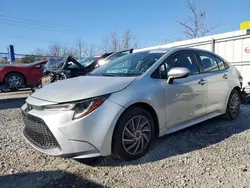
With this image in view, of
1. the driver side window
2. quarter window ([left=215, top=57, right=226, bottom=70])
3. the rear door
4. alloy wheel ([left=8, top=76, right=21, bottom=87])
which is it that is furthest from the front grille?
alloy wheel ([left=8, top=76, right=21, bottom=87])

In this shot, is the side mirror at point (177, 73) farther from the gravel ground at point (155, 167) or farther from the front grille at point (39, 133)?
the front grille at point (39, 133)

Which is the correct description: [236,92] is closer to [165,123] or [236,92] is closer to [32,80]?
[165,123]

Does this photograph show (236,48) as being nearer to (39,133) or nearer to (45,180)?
(39,133)

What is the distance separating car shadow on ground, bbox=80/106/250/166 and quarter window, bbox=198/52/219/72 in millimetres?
1057

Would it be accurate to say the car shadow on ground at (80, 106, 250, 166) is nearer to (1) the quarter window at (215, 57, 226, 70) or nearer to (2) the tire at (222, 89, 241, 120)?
(2) the tire at (222, 89, 241, 120)

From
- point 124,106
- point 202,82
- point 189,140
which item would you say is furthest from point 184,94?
point 124,106

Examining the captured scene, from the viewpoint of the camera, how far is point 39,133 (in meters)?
2.78

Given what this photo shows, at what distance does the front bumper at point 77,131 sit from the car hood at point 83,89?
0.51 ft

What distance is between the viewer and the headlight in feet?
8.46

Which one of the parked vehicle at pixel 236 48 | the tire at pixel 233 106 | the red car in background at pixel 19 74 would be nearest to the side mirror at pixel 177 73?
the tire at pixel 233 106

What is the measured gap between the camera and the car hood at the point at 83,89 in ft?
8.81

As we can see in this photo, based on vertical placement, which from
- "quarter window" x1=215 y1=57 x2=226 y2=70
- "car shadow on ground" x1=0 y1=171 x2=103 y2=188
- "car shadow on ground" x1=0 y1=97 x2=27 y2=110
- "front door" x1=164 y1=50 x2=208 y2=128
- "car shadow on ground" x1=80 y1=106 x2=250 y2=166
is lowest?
"car shadow on ground" x1=0 y1=171 x2=103 y2=188

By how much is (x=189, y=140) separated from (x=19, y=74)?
290 inches

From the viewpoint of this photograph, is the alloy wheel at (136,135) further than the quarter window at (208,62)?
No
